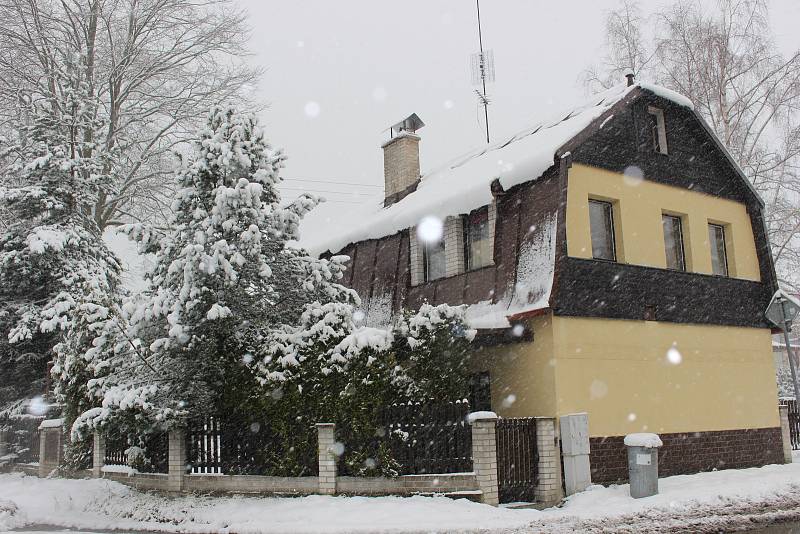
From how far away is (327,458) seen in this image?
1184 centimetres

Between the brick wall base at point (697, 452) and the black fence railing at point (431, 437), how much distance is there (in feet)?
9.70

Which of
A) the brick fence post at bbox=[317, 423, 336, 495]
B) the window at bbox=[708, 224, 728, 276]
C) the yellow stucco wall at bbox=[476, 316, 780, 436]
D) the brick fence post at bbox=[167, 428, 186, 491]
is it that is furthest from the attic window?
the brick fence post at bbox=[167, 428, 186, 491]

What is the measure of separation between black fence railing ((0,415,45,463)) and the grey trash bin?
1382 cm

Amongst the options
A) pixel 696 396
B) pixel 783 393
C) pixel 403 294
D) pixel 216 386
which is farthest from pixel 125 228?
pixel 783 393

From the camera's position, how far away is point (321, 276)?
1475 cm

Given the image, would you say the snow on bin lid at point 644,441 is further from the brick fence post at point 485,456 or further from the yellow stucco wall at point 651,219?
the yellow stucco wall at point 651,219

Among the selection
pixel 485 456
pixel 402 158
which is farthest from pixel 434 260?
pixel 485 456

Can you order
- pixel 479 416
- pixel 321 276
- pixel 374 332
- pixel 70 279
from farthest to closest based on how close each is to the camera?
pixel 70 279 → pixel 321 276 → pixel 374 332 → pixel 479 416

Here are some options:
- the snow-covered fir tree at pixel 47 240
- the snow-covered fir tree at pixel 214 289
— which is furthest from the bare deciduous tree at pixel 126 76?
the snow-covered fir tree at pixel 214 289

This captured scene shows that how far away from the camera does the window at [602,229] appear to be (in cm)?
1491

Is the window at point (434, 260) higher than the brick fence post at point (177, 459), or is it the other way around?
the window at point (434, 260)

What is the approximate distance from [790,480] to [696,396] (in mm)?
2695

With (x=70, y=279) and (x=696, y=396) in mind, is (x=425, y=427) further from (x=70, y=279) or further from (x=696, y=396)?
(x=70, y=279)

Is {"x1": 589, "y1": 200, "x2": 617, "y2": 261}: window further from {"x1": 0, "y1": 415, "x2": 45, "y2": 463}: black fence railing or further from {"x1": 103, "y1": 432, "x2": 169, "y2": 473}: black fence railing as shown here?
{"x1": 0, "y1": 415, "x2": 45, "y2": 463}: black fence railing
